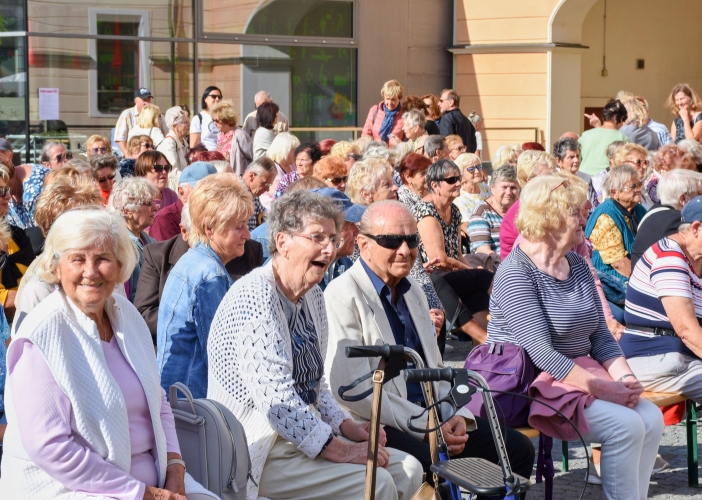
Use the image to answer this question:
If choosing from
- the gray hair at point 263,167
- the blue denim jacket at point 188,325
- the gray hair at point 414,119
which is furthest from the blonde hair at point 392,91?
the blue denim jacket at point 188,325

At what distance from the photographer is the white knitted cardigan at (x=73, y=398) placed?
3133 millimetres

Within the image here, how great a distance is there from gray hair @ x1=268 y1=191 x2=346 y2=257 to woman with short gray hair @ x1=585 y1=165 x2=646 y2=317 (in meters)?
3.76

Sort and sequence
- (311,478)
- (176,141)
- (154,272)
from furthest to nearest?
(176,141), (154,272), (311,478)

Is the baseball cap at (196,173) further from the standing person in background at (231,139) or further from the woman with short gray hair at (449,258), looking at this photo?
the standing person in background at (231,139)

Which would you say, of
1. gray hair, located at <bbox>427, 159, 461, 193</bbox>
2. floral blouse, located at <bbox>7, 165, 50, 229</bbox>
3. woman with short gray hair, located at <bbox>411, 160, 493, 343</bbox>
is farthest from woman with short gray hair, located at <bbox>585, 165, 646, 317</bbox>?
floral blouse, located at <bbox>7, 165, 50, 229</bbox>

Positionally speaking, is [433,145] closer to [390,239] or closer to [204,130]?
[204,130]

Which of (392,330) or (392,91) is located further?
(392,91)

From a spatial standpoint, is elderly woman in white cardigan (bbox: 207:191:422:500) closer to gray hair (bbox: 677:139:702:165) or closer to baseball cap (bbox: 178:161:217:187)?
baseball cap (bbox: 178:161:217:187)

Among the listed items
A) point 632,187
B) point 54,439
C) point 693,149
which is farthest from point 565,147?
point 54,439

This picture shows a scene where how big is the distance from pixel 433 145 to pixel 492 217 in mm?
2241

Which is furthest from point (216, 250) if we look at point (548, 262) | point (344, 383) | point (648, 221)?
point (648, 221)

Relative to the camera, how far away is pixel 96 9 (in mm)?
15945

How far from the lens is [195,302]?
427 cm

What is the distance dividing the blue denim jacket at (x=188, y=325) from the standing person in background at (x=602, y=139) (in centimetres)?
781
